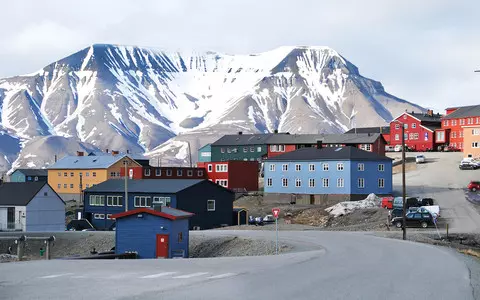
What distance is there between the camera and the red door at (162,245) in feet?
145

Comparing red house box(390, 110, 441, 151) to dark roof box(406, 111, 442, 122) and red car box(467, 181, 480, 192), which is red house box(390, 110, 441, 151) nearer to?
dark roof box(406, 111, 442, 122)

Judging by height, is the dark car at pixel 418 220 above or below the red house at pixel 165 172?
below

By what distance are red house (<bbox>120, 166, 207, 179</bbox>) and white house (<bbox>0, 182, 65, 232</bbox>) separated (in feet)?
71.7

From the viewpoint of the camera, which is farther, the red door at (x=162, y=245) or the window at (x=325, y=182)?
the window at (x=325, y=182)

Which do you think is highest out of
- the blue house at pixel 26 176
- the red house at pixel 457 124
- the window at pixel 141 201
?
the red house at pixel 457 124

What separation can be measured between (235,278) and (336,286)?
3512mm

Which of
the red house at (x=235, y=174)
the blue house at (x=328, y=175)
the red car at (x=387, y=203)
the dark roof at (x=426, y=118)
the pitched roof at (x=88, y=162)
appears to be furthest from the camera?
the dark roof at (x=426, y=118)

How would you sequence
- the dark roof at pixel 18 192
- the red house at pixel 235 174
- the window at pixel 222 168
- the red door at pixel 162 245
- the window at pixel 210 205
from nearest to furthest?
the red door at pixel 162 245 → the window at pixel 210 205 → the dark roof at pixel 18 192 → the red house at pixel 235 174 → the window at pixel 222 168

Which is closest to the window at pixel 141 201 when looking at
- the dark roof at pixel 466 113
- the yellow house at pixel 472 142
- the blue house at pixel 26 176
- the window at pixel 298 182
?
the window at pixel 298 182

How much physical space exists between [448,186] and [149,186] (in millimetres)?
38367

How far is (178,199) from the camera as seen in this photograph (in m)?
68.8

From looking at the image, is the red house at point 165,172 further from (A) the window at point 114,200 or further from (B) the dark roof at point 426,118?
(B) the dark roof at point 426,118

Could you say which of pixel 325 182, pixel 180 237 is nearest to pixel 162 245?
pixel 180 237

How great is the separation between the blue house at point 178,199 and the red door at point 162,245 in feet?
71.5
